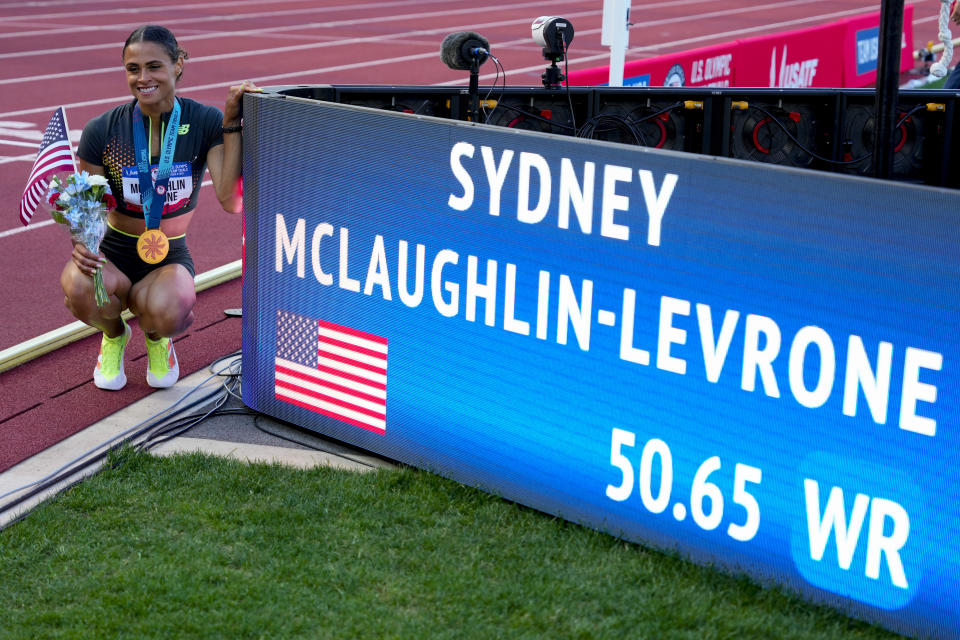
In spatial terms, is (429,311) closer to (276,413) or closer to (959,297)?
(276,413)

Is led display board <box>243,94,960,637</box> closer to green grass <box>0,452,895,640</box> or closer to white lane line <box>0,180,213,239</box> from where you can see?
green grass <box>0,452,895,640</box>

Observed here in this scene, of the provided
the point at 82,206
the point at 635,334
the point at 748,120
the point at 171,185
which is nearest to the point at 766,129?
the point at 748,120

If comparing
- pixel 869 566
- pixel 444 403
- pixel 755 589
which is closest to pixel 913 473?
pixel 869 566

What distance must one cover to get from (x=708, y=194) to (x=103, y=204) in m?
2.97

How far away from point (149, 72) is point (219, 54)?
14989 millimetres

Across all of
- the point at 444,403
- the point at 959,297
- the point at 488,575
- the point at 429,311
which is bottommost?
the point at 488,575

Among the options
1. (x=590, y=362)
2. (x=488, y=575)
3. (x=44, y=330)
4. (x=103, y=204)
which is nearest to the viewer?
(x=488, y=575)

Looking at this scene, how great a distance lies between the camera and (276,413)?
19.0 feet

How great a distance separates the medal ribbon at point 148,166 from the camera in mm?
5934

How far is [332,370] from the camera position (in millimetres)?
5520

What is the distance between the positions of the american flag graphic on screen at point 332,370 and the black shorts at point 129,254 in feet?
2.95

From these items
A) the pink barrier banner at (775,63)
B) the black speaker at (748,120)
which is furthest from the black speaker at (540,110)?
the pink barrier banner at (775,63)

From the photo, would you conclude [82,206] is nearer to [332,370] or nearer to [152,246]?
[152,246]

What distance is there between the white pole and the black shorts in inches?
199
